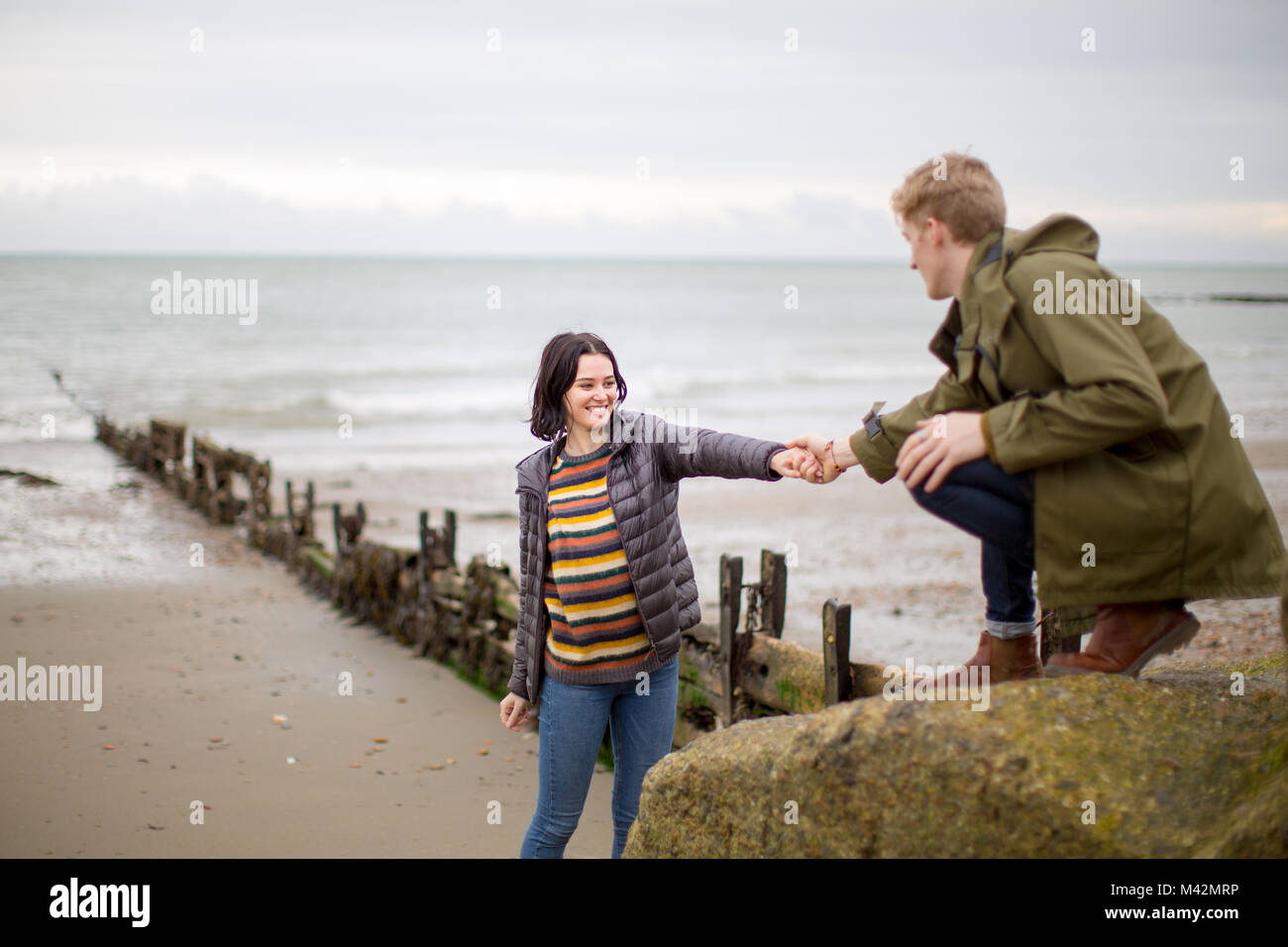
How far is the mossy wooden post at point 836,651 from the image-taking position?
186 inches

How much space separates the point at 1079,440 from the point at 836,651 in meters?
2.19

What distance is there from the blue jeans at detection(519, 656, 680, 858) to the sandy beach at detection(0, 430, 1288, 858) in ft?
7.33

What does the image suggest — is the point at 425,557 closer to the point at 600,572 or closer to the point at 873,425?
the point at 600,572

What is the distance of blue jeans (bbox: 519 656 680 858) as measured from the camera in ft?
13.5

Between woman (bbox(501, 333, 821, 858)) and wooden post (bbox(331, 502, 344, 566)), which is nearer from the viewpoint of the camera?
woman (bbox(501, 333, 821, 858))

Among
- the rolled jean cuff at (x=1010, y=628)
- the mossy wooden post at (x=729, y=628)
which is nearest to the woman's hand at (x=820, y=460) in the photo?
the rolled jean cuff at (x=1010, y=628)

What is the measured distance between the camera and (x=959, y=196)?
9.97ft

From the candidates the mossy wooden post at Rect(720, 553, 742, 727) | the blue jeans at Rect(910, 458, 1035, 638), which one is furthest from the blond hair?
the mossy wooden post at Rect(720, 553, 742, 727)

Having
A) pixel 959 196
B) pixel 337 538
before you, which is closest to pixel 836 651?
pixel 959 196

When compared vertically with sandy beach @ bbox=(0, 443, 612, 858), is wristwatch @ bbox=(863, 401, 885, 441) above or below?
above

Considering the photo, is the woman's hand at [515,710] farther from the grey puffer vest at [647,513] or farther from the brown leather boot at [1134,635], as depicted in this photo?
the brown leather boot at [1134,635]

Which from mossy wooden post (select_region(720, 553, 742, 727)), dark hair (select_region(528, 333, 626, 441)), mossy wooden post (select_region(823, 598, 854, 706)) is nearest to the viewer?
dark hair (select_region(528, 333, 626, 441))

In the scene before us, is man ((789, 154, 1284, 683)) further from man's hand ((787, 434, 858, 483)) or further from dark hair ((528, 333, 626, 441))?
dark hair ((528, 333, 626, 441))
